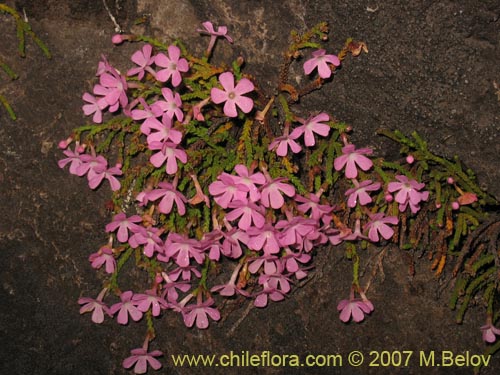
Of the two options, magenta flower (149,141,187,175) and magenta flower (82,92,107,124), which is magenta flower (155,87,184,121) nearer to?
magenta flower (149,141,187,175)

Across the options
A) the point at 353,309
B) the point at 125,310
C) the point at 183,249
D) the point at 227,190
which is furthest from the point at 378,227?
the point at 125,310

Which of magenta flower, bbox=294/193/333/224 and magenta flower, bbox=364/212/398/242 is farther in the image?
magenta flower, bbox=364/212/398/242

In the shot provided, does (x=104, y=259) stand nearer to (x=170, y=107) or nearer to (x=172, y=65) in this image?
(x=170, y=107)

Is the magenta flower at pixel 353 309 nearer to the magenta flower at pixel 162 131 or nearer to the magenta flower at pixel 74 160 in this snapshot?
the magenta flower at pixel 162 131

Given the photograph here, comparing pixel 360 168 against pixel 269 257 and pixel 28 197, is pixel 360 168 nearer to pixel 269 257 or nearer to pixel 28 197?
pixel 269 257

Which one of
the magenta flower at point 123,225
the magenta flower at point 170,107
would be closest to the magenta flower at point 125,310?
the magenta flower at point 123,225

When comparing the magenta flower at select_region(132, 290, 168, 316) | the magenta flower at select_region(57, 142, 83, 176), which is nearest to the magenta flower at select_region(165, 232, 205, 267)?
the magenta flower at select_region(132, 290, 168, 316)

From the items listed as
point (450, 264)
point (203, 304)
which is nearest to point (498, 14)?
point (450, 264)
